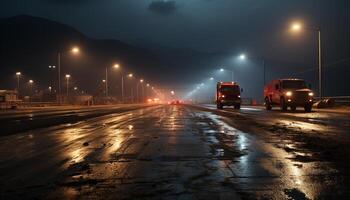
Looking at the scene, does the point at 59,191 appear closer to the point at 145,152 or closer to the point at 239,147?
the point at 145,152

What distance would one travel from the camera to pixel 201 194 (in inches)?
287

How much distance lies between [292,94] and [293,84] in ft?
5.15

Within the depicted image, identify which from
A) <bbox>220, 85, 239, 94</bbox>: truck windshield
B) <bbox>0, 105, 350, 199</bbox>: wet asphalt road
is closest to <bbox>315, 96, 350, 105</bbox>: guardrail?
<bbox>220, 85, 239, 94</bbox>: truck windshield

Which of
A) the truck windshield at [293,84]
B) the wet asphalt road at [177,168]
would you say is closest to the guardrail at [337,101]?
the truck windshield at [293,84]

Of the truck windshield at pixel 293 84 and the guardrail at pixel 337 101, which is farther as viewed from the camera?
the guardrail at pixel 337 101

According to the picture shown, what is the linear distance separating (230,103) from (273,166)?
43991 millimetres

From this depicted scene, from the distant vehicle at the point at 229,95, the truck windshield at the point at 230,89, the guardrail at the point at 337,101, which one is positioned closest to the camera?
the guardrail at the point at 337,101

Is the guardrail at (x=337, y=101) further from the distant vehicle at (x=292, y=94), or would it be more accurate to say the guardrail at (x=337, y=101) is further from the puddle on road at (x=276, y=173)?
the puddle on road at (x=276, y=173)

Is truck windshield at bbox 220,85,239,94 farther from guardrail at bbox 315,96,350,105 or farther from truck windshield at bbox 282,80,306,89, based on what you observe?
truck windshield at bbox 282,80,306,89

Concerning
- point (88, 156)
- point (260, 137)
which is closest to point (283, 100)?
point (260, 137)

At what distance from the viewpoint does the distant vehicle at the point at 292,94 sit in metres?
38.4

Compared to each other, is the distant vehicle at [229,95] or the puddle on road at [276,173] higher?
the distant vehicle at [229,95]

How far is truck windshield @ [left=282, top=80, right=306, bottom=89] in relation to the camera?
130ft

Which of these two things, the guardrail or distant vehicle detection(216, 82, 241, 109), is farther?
distant vehicle detection(216, 82, 241, 109)
